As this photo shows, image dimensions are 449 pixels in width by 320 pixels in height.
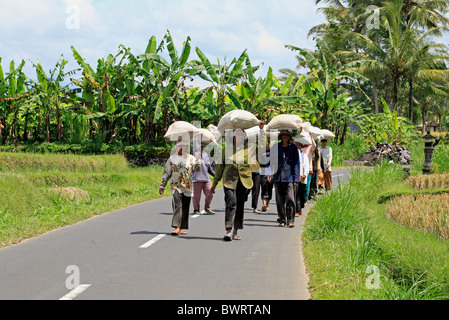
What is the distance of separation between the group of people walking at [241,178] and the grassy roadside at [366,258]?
2.78 feet

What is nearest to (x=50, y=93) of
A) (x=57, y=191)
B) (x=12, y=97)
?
(x=12, y=97)

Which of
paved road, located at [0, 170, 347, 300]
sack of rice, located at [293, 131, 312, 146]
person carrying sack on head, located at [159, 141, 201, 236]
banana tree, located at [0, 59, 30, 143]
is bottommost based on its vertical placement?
paved road, located at [0, 170, 347, 300]

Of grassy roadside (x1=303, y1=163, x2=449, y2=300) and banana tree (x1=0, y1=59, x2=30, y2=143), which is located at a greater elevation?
banana tree (x1=0, y1=59, x2=30, y2=143)

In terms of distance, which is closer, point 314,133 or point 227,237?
point 227,237

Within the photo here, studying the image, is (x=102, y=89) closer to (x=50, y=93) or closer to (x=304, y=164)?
(x=50, y=93)

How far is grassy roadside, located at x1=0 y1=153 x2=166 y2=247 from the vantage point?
12305 millimetres

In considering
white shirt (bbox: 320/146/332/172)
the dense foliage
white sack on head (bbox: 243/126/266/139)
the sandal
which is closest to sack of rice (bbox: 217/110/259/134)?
the sandal

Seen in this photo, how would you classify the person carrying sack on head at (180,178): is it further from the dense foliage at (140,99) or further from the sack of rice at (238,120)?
the dense foliage at (140,99)

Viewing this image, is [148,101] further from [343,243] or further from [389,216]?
[343,243]

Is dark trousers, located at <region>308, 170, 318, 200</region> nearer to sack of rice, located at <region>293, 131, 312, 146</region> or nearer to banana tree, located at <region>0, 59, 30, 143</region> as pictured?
sack of rice, located at <region>293, 131, 312, 146</region>

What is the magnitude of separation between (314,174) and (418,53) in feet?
84.5

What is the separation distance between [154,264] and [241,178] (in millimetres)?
2657

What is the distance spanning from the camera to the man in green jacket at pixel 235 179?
33.3 feet

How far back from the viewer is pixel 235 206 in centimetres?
1021
